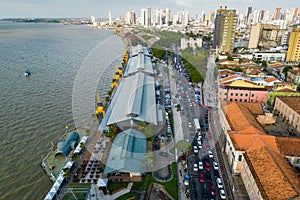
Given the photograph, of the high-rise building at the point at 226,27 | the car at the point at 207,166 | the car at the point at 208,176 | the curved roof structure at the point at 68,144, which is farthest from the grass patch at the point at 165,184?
the high-rise building at the point at 226,27

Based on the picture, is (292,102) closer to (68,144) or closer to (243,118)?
(243,118)

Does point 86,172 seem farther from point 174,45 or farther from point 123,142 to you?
point 174,45

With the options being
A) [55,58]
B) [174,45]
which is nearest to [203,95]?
[55,58]

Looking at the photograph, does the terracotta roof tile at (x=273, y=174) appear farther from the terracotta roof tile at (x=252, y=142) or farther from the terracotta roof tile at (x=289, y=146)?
the terracotta roof tile at (x=289, y=146)

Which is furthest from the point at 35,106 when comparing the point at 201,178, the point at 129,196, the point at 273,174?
the point at 273,174

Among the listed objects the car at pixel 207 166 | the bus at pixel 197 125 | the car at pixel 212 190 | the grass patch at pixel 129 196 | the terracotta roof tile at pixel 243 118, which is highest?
the terracotta roof tile at pixel 243 118

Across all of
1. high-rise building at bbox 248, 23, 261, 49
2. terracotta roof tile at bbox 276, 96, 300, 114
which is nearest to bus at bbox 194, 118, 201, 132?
terracotta roof tile at bbox 276, 96, 300, 114

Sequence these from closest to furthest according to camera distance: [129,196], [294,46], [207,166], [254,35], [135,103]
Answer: [129,196], [207,166], [135,103], [294,46], [254,35]
